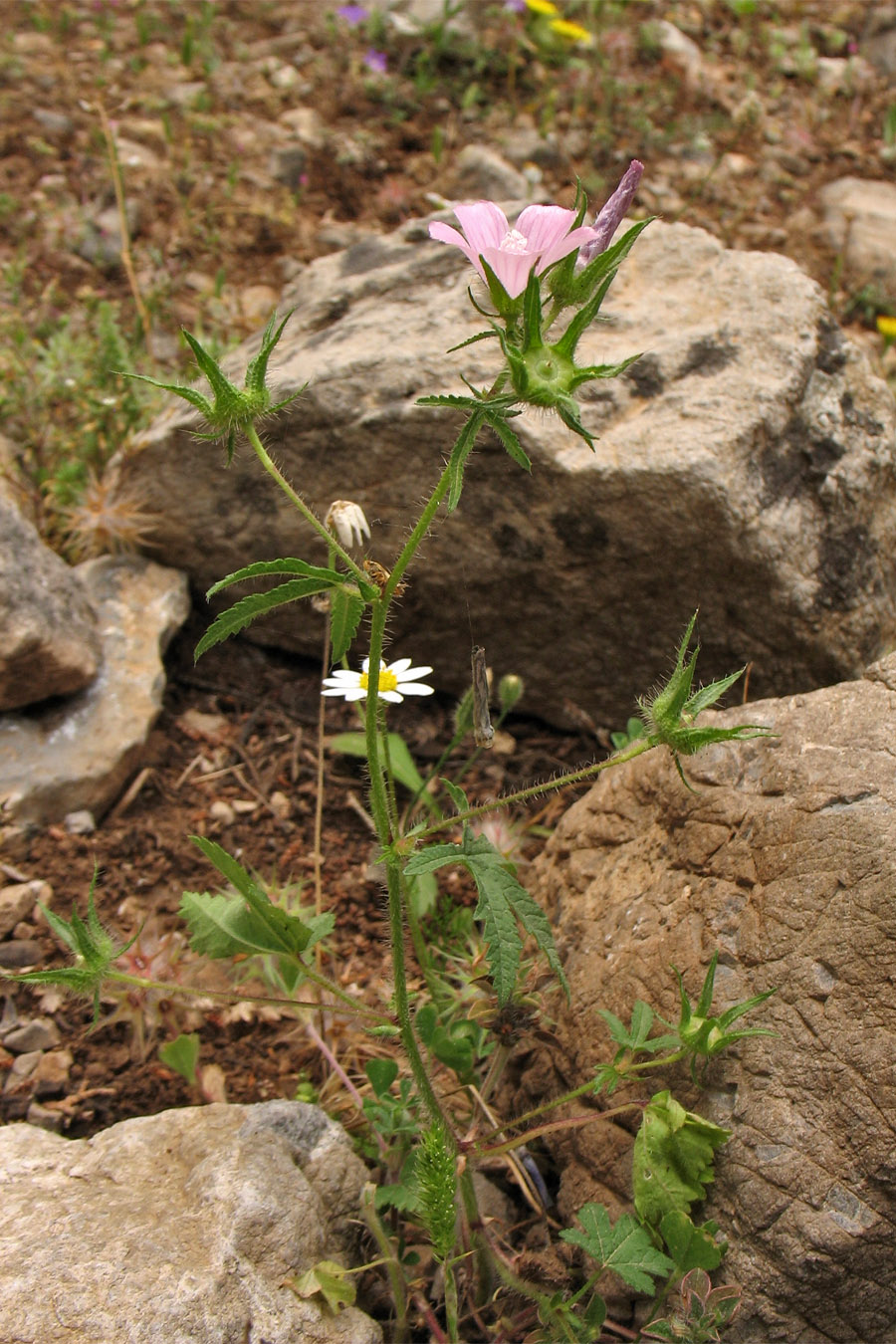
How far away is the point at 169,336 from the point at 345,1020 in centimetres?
300

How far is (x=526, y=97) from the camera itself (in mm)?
5602

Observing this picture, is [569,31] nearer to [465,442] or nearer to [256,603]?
[465,442]

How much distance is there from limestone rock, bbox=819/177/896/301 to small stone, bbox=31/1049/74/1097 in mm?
4580

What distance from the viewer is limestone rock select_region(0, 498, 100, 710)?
286 cm

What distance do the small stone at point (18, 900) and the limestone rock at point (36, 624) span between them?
535 mm

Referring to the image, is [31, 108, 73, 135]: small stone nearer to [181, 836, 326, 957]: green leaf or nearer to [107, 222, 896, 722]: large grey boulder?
[107, 222, 896, 722]: large grey boulder

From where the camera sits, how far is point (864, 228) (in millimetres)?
5141

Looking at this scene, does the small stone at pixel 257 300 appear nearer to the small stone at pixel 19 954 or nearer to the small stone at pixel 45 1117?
the small stone at pixel 19 954

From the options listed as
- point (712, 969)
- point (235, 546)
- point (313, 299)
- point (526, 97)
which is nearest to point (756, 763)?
point (712, 969)

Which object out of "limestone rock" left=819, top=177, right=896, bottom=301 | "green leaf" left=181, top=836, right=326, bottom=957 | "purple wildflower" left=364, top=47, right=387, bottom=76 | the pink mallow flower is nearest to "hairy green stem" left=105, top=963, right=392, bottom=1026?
"green leaf" left=181, top=836, right=326, bottom=957

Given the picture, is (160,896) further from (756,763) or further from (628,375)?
(628,375)

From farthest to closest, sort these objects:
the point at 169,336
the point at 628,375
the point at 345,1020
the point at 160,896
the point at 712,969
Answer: the point at 169,336, the point at 628,375, the point at 160,896, the point at 345,1020, the point at 712,969

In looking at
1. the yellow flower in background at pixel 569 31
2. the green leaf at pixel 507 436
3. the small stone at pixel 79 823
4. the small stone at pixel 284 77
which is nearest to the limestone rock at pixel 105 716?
the small stone at pixel 79 823

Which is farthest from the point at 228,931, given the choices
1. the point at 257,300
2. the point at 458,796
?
the point at 257,300
